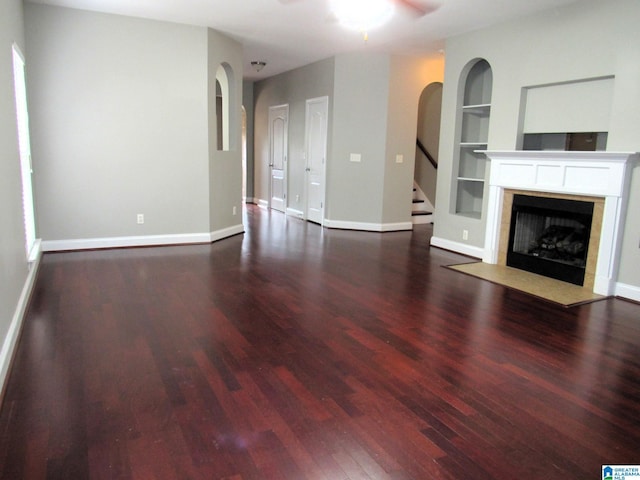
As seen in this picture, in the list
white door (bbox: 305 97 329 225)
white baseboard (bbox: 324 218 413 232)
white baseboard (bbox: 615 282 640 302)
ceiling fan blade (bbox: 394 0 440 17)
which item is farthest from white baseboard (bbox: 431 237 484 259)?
ceiling fan blade (bbox: 394 0 440 17)

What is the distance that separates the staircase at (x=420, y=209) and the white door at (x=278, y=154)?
8.42ft

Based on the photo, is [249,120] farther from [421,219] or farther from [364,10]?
[364,10]

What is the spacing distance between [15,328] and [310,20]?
4353 millimetres

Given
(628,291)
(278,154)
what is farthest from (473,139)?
(278,154)

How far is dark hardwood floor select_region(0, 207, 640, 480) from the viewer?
6.23 ft

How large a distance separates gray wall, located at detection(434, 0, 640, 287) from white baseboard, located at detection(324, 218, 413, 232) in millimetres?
1360

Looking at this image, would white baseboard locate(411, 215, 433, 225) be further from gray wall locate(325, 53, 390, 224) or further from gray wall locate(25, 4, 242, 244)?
gray wall locate(25, 4, 242, 244)

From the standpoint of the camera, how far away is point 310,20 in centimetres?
533

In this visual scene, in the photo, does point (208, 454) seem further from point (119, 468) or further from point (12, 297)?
point (12, 297)

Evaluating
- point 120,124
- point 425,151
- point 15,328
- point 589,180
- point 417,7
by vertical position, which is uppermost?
point 417,7

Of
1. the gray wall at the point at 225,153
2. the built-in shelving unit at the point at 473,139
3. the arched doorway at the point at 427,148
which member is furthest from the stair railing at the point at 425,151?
the gray wall at the point at 225,153

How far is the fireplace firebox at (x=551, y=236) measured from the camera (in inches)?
182

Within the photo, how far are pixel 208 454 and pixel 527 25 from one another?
5.20 meters

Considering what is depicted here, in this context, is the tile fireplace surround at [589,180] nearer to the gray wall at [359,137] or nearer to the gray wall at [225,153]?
the gray wall at [359,137]
